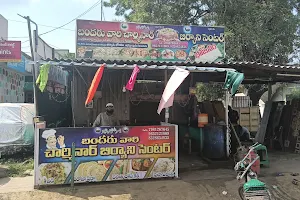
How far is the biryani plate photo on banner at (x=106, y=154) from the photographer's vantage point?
20.7 feet

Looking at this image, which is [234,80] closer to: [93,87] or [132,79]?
[132,79]

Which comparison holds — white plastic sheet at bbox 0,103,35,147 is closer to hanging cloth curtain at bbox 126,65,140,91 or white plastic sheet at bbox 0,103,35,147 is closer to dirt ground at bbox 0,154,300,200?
dirt ground at bbox 0,154,300,200

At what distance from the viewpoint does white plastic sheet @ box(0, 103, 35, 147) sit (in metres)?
9.03

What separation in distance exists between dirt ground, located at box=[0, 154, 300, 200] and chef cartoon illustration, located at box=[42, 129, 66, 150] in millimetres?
849

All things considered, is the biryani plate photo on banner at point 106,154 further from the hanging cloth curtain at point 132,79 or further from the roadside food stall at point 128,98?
the hanging cloth curtain at point 132,79

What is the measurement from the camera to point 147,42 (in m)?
10.1

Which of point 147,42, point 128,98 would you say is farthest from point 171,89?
point 147,42

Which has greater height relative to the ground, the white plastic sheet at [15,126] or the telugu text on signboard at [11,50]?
the telugu text on signboard at [11,50]

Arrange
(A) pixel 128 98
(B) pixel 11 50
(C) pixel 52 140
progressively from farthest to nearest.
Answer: (B) pixel 11 50
(A) pixel 128 98
(C) pixel 52 140

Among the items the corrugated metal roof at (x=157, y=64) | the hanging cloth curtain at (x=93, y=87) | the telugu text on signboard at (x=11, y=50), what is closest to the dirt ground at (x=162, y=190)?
the hanging cloth curtain at (x=93, y=87)

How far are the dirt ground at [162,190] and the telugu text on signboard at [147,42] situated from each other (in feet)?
13.6

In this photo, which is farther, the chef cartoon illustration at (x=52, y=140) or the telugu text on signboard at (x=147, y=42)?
the telugu text on signboard at (x=147, y=42)

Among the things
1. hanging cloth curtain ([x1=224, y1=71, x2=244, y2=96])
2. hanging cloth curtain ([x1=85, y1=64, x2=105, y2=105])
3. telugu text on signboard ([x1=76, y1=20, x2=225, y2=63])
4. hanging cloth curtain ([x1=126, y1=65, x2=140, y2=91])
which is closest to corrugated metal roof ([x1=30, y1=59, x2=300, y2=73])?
hanging cloth curtain ([x1=126, y1=65, x2=140, y2=91])

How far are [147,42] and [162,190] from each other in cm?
532
